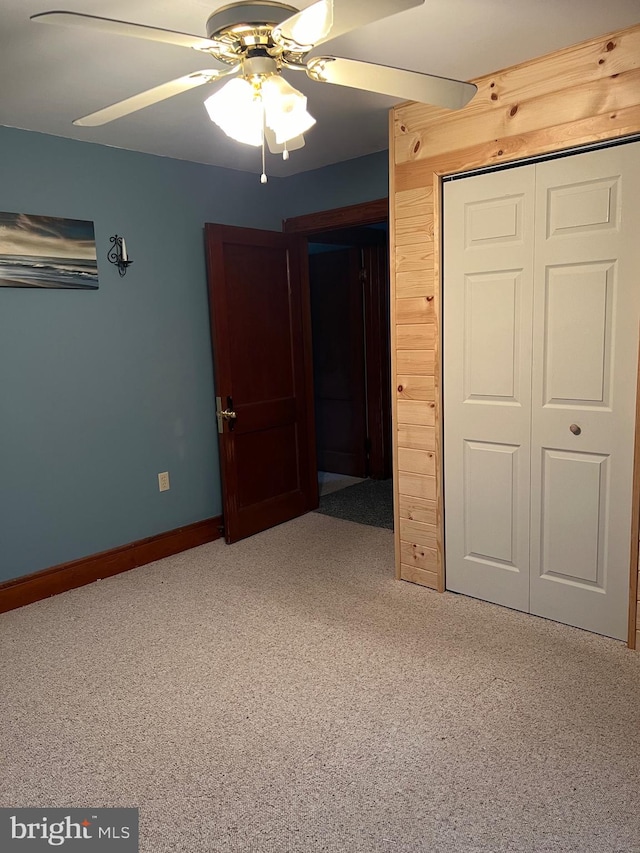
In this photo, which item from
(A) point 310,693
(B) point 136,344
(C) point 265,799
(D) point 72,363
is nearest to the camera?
(C) point 265,799

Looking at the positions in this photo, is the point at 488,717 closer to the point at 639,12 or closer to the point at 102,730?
the point at 102,730

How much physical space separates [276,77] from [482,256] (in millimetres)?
1423

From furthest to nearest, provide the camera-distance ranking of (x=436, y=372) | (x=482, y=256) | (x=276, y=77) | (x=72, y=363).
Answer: (x=72, y=363)
(x=436, y=372)
(x=482, y=256)
(x=276, y=77)

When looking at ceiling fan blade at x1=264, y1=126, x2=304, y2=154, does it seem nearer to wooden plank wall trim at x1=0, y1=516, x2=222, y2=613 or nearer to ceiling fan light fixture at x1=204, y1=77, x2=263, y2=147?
ceiling fan light fixture at x1=204, y1=77, x2=263, y2=147

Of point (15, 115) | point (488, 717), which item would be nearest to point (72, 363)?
point (15, 115)

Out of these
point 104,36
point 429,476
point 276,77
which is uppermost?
point 104,36

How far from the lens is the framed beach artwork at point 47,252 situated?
3.11 m

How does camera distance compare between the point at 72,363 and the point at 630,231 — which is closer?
the point at 630,231

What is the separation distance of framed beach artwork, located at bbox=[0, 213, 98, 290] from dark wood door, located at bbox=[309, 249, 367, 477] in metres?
2.60

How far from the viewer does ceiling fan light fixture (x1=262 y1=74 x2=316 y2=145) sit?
1.73 m

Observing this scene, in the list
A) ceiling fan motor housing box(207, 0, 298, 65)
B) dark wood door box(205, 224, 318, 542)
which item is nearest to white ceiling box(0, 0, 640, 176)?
ceiling fan motor housing box(207, 0, 298, 65)

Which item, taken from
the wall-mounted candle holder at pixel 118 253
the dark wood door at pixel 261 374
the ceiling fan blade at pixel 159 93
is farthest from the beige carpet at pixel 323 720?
the ceiling fan blade at pixel 159 93

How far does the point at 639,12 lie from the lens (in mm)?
2182

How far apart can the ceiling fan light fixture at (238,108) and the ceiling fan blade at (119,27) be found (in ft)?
0.37
